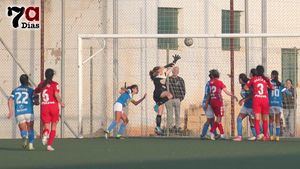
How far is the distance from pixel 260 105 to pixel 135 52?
6861mm

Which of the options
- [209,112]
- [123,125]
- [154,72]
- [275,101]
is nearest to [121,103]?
[123,125]

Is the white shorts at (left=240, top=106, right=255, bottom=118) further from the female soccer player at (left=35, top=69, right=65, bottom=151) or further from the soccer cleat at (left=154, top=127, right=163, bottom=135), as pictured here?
the female soccer player at (left=35, top=69, right=65, bottom=151)

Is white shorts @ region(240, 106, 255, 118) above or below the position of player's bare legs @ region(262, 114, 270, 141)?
above

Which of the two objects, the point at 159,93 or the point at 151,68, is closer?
the point at 159,93

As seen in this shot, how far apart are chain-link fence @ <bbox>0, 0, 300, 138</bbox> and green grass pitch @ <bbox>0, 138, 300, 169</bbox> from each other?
162 inches

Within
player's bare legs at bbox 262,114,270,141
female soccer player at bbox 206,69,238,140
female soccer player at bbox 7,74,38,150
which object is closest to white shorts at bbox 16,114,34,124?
female soccer player at bbox 7,74,38,150

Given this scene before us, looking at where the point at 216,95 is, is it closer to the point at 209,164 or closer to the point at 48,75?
the point at 48,75

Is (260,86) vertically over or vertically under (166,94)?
over

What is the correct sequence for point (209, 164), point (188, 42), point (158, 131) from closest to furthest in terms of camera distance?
1. point (209, 164)
2. point (158, 131)
3. point (188, 42)

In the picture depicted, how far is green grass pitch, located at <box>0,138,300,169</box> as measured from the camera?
17.0 metres

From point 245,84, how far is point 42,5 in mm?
6504

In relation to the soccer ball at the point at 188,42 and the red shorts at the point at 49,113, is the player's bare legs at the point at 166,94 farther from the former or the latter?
the red shorts at the point at 49,113

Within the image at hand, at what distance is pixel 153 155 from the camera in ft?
64.2

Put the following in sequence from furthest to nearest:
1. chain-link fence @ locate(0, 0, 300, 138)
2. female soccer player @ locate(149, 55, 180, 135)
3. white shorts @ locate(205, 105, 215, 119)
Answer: chain-link fence @ locate(0, 0, 300, 138) → female soccer player @ locate(149, 55, 180, 135) → white shorts @ locate(205, 105, 215, 119)
